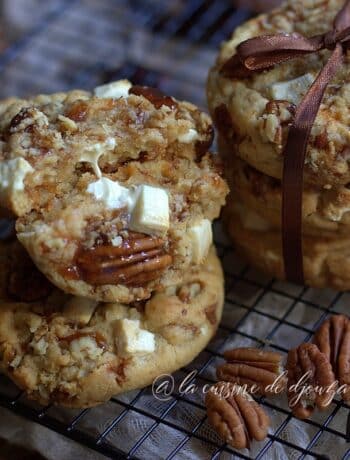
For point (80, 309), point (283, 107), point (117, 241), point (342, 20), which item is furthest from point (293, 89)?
point (80, 309)

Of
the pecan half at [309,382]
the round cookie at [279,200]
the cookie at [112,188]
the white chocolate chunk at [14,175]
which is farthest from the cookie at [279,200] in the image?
the white chocolate chunk at [14,175]

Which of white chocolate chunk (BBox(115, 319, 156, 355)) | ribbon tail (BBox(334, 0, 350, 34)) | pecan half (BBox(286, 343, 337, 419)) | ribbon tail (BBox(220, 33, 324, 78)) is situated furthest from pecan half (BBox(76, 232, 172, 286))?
ribbon tail (BBox(334, 0, 350, 34))

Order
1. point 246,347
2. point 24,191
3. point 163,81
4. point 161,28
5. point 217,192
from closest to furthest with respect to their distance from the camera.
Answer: point 24,191
point 217,192
point 246,347
point 163,81
point 161,28

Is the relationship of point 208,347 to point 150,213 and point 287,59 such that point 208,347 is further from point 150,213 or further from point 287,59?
point 287,59

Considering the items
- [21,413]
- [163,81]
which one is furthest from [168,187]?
[163,81]

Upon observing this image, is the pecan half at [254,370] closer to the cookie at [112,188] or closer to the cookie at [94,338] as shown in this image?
the cookie at [94,338]

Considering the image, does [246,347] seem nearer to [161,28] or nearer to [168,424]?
[168,424]

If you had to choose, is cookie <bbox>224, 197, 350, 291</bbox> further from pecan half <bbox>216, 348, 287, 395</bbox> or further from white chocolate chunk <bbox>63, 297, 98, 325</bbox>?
white chocolate chunk <bbox>63, 297, 98, 325</bbox>
